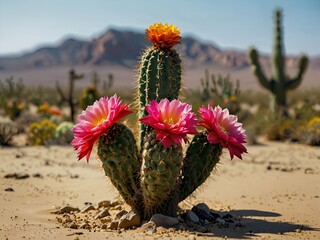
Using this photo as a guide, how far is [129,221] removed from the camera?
15.7ft

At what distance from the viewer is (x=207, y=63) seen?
380 ft

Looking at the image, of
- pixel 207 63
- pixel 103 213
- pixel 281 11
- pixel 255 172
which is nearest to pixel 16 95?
pixel 281 11

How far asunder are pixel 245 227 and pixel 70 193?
2.93 metres

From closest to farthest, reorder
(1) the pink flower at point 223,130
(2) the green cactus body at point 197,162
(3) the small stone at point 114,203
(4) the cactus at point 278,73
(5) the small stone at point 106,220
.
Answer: (1) the pink flower at point 223,130 < (2) the green cactus body at point 197,162 < (5) the small stone at point 106,220 < (3) the small stone at point 114,203 < (4) the cactus at point 278,73

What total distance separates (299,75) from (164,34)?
1452 cm

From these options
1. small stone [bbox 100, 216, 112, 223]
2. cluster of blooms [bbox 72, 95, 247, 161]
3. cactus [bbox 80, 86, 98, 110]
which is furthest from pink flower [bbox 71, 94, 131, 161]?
cactus [bbox 80, 86, 98, 110]

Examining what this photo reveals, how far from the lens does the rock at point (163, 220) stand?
464 cm

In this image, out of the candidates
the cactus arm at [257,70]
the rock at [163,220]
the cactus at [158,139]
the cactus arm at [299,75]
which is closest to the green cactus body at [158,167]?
the cactus at [158,139]

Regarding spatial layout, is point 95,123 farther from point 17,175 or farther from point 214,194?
point 17,175

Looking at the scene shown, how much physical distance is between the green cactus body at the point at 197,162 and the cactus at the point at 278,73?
12.9 m

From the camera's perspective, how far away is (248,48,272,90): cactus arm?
58.4 feet

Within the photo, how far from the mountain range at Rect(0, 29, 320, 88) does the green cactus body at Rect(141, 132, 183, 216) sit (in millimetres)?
77871

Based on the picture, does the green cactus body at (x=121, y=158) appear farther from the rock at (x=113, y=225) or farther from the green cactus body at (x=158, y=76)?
the green cactus body at (x=158, y=76)

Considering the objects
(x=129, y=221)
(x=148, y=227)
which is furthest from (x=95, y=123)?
(x=148, y=227)
